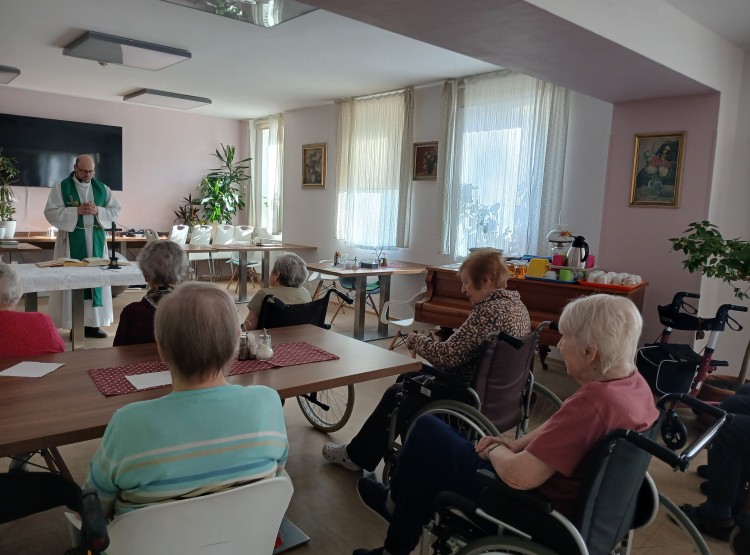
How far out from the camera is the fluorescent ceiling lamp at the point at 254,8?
3.63m

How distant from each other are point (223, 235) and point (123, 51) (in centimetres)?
365

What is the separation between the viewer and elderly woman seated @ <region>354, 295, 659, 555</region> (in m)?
1.38

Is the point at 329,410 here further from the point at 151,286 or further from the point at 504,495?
the point at 504,495

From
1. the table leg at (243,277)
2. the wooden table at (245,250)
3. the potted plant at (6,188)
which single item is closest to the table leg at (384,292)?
the wooden table at (245,250)

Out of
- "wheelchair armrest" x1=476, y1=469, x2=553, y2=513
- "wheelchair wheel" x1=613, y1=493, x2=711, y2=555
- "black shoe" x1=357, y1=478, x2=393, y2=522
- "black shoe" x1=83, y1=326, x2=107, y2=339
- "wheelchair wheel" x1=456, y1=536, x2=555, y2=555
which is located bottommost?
"wheelchair wheel" x1=613, y1=493, x2=711, y2=555

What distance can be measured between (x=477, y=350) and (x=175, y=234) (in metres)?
6.72

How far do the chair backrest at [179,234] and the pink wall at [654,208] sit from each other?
19.4 feet

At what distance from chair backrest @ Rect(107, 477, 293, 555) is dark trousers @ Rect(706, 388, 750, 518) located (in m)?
1.97

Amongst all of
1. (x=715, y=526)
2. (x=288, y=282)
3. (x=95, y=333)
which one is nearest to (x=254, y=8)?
(x=288, y=282)

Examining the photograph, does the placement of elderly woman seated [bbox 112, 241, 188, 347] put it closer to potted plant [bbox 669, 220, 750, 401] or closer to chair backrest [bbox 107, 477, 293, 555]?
chair backrest [bbox 107, 477, 293, 555]

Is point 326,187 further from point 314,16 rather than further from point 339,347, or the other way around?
point 339,347

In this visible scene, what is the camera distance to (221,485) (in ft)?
3.82

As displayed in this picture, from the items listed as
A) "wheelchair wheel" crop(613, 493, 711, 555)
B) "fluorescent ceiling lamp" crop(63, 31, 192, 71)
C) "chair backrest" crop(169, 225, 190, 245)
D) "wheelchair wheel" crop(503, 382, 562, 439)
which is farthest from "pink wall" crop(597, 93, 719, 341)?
"chair backrest" crop(169, 225, 190, 245)

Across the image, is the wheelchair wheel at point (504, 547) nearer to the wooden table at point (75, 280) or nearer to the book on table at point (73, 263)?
the wooden table at point (75, 280)
